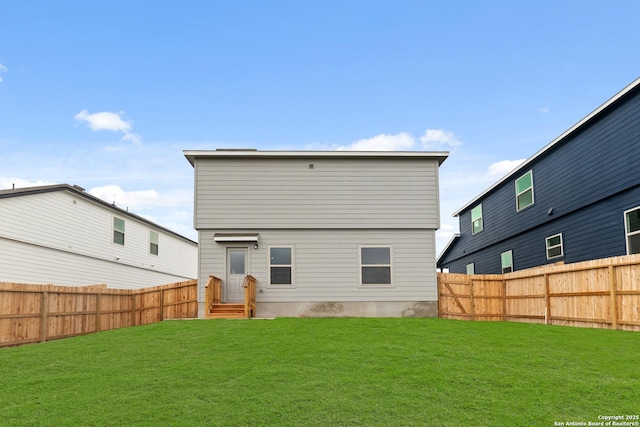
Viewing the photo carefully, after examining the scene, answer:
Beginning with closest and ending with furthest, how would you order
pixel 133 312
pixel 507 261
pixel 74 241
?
pixel 133 312, pixel 74 241, pixel 507 261

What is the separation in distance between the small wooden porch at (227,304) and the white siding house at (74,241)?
6.77 m

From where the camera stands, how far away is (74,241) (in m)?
21.0

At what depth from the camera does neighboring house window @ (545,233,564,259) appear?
20125 mm

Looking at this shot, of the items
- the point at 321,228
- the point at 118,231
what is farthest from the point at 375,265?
the point at 118,231

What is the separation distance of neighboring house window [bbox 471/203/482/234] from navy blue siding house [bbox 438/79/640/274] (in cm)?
74

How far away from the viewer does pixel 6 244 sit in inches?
675

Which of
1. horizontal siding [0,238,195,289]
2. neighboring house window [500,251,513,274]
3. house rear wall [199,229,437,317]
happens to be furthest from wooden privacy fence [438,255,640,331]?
horizontal siding [0,238,195,289]

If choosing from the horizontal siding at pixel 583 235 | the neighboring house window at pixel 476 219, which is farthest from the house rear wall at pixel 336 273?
the neighboring house window at pixel 476 219

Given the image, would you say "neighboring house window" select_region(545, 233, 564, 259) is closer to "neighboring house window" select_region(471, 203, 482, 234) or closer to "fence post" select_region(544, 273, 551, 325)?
"fence post" select_region(544, 273, 551, 325)

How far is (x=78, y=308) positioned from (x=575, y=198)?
17.0m

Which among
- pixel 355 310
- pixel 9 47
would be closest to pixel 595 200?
pixel 355 310

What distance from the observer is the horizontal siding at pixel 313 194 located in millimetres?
17938

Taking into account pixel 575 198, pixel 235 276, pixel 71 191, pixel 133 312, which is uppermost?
pixel 71 191

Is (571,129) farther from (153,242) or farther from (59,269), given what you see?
(153,242)
